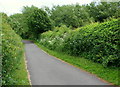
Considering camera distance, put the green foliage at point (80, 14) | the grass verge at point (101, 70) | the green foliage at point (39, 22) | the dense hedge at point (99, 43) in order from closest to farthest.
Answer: the grass verge at point (101, 70) < the dense hedge at point (99, 43) < the green foliage at point (39, 22) < the green foliage at point (80, 14)

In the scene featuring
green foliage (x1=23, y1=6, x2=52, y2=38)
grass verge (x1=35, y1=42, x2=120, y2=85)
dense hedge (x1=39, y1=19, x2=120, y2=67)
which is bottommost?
grass verge (x1=35, y1=42, x2=120, y2=85)

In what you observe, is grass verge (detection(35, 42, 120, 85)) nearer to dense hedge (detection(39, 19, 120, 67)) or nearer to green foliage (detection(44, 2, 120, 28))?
dense hedge (detection(39, 19, 120, 67))

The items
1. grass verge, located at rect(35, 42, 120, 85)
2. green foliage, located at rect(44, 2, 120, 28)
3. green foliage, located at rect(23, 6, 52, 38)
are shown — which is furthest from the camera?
green foliage, located at rect(44, 2, 120, 28)

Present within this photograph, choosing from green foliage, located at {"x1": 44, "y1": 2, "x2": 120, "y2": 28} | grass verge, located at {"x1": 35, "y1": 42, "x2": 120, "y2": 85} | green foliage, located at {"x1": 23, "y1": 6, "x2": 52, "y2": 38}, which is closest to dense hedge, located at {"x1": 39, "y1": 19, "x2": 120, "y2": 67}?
grass verge, located at {"x1": 35, "y1": 42, "x2": 120, "y2": 85}

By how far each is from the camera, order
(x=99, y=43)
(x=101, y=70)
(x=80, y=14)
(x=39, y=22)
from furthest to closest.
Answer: (x=80, y=14) → (x=39, y=22) → (x=99, y=43) → (x=101, y=70)

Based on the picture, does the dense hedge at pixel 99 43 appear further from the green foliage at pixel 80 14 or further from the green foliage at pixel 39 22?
the green foliage at pixel 80 14

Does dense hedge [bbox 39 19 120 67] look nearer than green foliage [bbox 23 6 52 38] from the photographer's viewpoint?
Yes

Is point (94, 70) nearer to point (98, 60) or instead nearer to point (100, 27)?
point (98, 60)

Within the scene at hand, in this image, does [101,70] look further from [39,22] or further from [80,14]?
[80,14]

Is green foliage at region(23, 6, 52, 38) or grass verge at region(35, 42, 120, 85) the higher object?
green foliage at region(23, 6, 52, 38)

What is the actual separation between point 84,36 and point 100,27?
1879mm

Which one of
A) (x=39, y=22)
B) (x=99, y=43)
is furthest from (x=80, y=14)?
(x=99, y=43)

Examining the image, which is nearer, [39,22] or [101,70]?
[101,70]

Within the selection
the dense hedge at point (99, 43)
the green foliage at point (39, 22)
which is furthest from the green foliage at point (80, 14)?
the dense hedge at point (99, 43)
